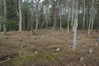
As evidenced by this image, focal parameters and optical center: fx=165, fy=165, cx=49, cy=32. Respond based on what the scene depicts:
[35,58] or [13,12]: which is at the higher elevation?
[13,12]

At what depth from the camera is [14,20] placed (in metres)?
37.6

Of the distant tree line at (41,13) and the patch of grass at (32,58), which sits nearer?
the patch of grass at (32,58)

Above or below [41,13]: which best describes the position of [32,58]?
below

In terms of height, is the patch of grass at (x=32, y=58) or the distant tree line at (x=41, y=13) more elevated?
the distant tree line at (x=41, y=13)

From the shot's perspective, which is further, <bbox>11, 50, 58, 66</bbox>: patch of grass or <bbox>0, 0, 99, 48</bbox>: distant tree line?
<bbox>0, 0, 99, 48</bbox>: distant tree line

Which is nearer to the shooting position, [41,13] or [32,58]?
[32,58]

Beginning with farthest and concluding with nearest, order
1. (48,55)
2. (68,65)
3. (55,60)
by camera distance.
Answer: (48,55)
(55,60)
(68,65)

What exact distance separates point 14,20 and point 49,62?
3025 cm

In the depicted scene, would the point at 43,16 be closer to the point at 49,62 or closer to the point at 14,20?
the point at 14,20

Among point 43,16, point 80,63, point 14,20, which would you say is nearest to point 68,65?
point 80,63

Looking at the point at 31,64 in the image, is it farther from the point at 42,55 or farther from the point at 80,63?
the point at 80,63

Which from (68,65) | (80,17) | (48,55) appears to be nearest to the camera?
(68,65)

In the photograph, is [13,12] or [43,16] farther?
[43,16]

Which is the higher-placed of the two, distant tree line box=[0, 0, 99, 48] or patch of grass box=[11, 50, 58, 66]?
distant tree line box=[0, 0, 99, 48]
